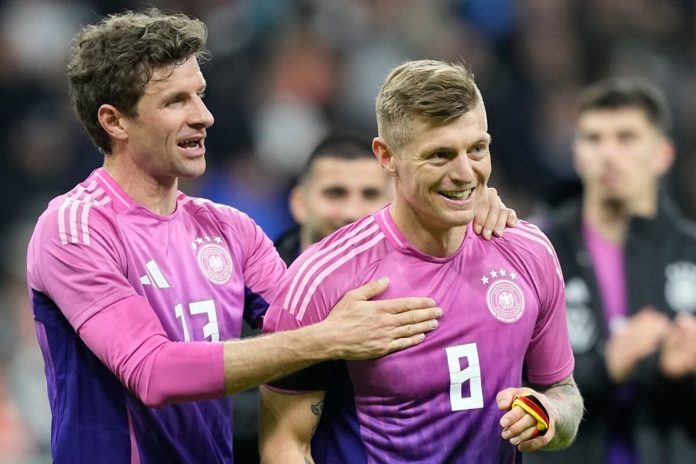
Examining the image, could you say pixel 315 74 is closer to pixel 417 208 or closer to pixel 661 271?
pixel 661 271

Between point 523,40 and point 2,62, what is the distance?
4392 mm

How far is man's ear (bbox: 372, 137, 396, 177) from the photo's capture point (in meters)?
4.27

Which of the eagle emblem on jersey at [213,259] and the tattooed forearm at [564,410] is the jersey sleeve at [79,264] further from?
the tattooed forearm at [564,410]

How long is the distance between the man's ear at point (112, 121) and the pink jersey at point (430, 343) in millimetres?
810

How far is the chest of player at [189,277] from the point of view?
441cm

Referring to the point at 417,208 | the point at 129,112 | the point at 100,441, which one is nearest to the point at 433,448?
the point at 417,208

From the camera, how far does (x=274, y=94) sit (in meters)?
11.0

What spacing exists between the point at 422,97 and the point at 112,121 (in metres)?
1.16

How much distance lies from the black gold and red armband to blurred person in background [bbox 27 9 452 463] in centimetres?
37

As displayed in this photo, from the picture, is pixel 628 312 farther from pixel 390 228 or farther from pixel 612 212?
pixel 390 228

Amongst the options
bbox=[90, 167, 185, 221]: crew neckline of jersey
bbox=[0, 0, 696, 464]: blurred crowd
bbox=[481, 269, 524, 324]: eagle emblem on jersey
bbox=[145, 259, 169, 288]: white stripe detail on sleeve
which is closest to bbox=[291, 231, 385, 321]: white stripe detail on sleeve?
bbox=[481, 269, 524, 324]: eagle emblem on jersey

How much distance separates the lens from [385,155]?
14.1 ft

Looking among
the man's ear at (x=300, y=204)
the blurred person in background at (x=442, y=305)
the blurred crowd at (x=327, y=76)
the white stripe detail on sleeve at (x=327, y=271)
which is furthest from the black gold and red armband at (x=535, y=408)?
the blurred crowd at (x=327, y=76)

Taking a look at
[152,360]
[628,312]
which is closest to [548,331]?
[152,360]
